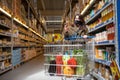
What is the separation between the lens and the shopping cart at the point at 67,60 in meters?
2.65

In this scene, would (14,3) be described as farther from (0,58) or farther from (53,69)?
(53,69)

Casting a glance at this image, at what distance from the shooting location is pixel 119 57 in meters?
2.66

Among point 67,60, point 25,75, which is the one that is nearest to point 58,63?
point 67,60

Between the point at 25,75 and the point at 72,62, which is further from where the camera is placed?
the point at 25,75

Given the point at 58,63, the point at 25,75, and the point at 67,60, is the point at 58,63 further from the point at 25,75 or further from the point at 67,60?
the point at 25,75

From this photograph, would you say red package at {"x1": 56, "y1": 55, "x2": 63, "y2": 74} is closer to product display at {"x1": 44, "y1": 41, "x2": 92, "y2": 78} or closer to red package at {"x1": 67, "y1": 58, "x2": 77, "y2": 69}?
product display at {"x1": 44, "y1": 41, "x2": 92, "y2": 78}

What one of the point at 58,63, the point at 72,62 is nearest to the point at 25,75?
the point at 58,63

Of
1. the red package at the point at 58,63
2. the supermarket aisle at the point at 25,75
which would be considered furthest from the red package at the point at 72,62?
the supermarket aisle at the point at 25,75

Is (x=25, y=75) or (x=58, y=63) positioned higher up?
(x=58, y=63)

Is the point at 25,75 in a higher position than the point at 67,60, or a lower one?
lower

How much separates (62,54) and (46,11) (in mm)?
16015

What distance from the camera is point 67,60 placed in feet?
8.82

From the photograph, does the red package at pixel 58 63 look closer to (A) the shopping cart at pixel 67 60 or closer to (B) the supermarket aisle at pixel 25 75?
(A) the shopping cart at pixel 67 60

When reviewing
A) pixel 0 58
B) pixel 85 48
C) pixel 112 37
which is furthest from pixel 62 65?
pixel 0 58
